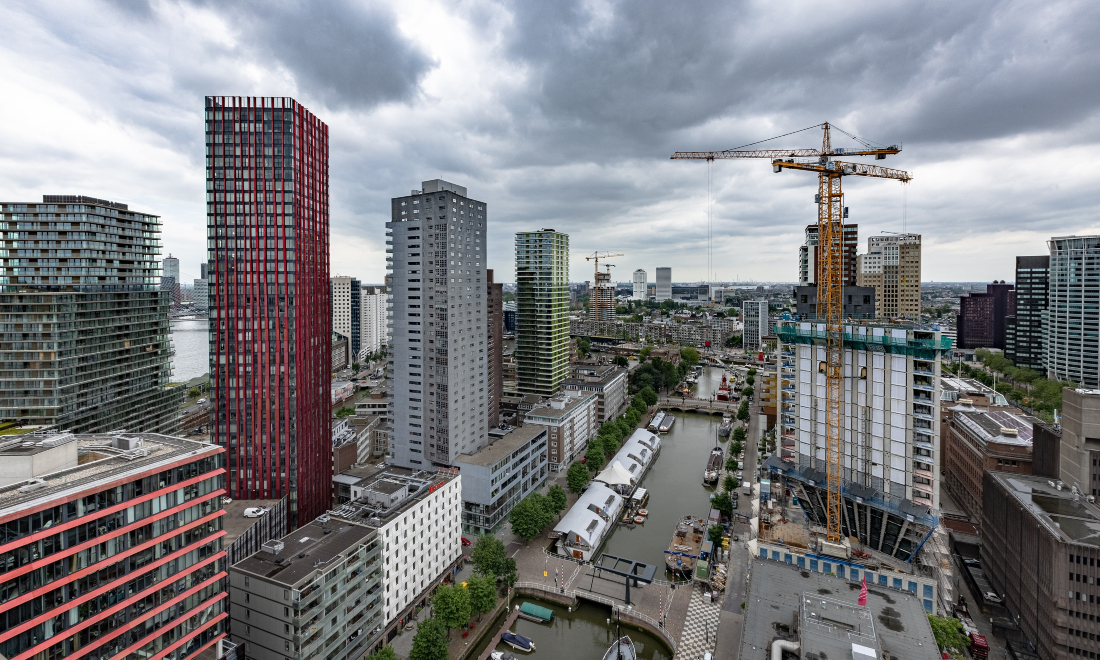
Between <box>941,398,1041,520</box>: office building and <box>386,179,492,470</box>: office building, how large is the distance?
3905cm

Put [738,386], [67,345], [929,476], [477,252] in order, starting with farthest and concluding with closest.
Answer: [738,386] < [477,252] < [67,345] < [929,476]

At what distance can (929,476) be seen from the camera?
2975cm

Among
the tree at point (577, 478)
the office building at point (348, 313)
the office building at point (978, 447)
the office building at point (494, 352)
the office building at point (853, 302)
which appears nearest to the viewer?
the office building at point (978, 447)

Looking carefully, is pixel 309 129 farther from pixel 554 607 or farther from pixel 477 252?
pixel 554 607

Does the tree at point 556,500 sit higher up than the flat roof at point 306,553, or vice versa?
the flat roof at point 306,553

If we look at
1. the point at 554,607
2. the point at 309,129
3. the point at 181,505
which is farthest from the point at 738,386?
the point at 181,505

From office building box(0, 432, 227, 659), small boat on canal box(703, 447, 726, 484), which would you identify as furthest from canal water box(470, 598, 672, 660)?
small boat on canal box(703, 447, 726, 484)

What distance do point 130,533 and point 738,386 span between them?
3373 inches

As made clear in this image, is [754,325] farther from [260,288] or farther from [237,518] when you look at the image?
[237,518]

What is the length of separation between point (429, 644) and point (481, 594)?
442 centimetres

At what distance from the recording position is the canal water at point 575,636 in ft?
90.4

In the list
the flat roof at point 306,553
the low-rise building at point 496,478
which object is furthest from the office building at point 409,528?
the low-rise building at point 496,478

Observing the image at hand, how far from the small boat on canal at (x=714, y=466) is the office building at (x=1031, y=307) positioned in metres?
58.1

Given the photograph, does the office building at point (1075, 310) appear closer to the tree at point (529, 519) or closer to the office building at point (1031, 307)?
the office building at point (1031, 307)
